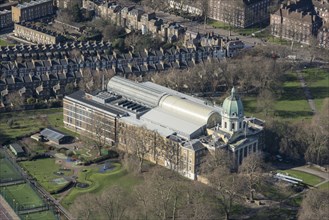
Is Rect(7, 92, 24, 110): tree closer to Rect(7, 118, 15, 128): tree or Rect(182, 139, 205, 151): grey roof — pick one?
Rect(7, 118, 15, 128): tree

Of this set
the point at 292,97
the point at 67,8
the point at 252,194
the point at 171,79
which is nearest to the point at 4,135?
the point at 171,79

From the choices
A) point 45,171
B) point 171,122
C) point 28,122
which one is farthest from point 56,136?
point 171,122

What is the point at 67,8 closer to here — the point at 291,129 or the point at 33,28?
the point at 33,28

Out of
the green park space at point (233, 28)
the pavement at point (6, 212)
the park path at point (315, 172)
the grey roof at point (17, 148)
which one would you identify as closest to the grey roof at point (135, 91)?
the grey roof at point (17, 148)

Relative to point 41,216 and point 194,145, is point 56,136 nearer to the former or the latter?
point 194,145

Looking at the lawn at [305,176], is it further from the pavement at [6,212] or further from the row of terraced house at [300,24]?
the row of terraced house at [300,24]

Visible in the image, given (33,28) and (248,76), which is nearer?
(248,76)

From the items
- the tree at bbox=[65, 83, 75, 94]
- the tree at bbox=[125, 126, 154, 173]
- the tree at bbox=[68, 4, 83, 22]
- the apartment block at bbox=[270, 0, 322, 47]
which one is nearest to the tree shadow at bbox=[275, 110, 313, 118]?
the tree at bbox=[125, 126, 154, 173]
